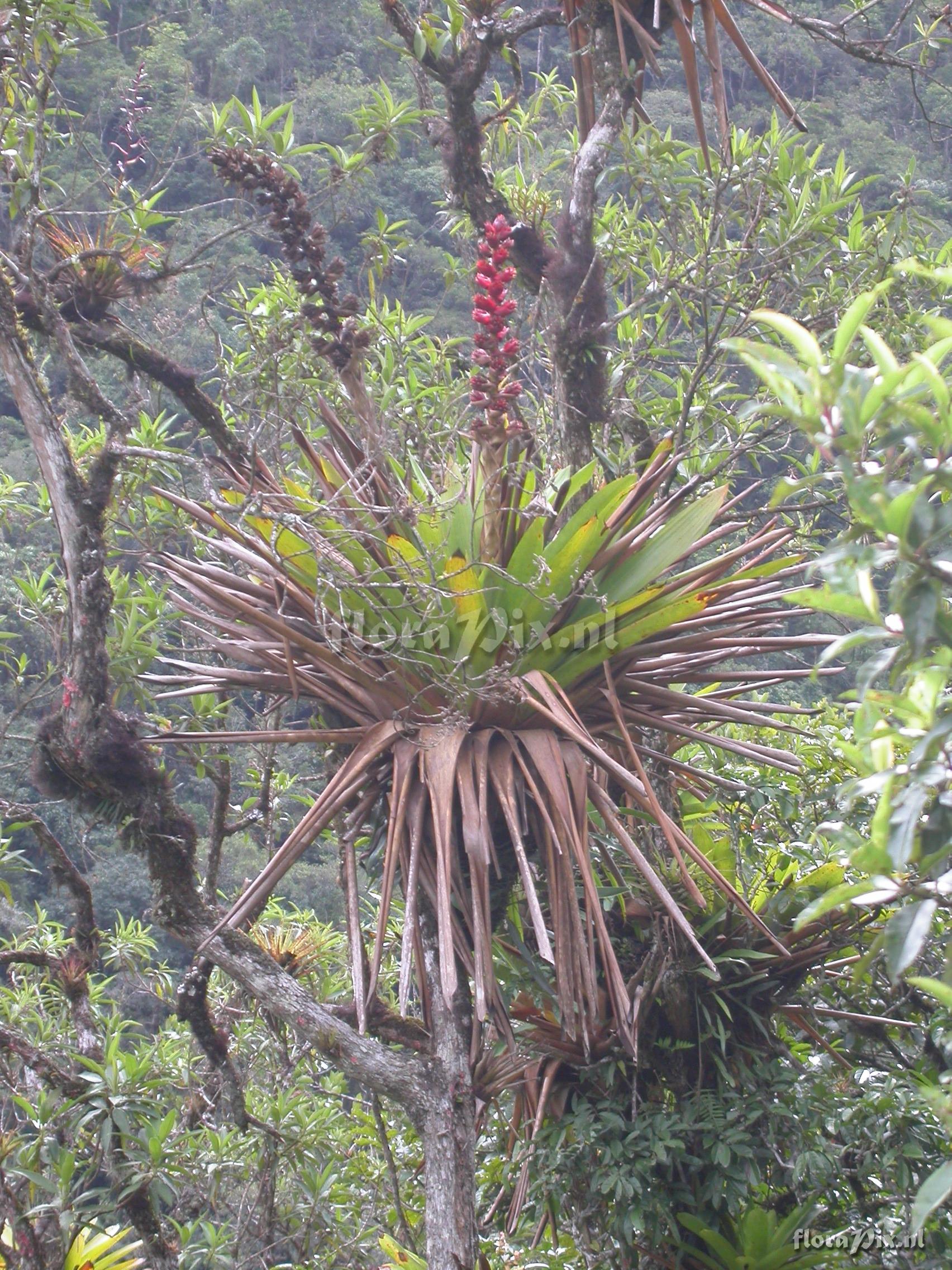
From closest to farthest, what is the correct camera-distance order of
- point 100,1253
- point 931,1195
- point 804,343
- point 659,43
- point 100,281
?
point 931,1195 < point 804,343 < point 100,1253 < point 659,43 < point 100,281

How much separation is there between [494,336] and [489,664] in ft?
1.81

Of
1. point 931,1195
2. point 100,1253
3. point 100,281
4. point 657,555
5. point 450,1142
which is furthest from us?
point 100,281

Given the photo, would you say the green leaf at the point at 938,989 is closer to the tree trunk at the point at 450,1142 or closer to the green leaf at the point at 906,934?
the green leaf at the point at 906,934

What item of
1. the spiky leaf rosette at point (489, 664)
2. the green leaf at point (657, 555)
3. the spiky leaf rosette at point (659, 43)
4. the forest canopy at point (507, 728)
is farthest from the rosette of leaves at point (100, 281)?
the green leaf at point (657, 555)

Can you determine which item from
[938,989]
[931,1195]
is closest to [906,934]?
[938,989]

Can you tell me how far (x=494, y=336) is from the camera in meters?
1.91

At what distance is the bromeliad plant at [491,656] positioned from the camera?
1.76 meters

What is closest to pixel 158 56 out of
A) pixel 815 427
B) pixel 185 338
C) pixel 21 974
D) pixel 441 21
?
pixel 185 338

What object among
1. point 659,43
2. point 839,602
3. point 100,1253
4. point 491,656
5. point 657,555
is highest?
point 659,43

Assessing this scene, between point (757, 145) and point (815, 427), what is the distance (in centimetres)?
285

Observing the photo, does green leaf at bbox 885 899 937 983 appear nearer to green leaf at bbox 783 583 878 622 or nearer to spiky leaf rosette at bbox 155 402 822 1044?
green leaf at bbox 783 583 878 622

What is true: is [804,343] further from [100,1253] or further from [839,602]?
[100,1253]

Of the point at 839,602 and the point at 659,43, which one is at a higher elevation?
the point at 659,43

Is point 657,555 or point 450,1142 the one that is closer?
point 450,1142
